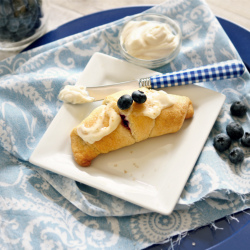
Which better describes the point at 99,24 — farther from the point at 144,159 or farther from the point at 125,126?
the point at 144,159

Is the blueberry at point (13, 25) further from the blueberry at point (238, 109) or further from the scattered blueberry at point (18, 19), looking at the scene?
the blueberry at point (238, 109)

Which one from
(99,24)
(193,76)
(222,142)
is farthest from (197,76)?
(99,24)

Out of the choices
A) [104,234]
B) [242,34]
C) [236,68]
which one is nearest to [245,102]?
[236,68]

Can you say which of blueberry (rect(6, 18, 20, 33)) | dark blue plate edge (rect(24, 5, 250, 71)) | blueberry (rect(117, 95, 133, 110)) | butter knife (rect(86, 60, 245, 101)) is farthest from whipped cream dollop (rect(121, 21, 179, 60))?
blueberry (rect(6, 18, 20, 33))

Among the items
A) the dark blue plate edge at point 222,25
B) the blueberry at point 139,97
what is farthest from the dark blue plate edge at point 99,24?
the blueberry at point 139,97

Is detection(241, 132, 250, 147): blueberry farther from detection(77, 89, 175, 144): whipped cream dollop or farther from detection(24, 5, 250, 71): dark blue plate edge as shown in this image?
detection(24, 5, 250, 71): dark blue plate edge

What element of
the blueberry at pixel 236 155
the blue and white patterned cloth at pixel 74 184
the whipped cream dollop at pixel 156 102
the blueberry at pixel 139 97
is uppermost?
the blueberry at pixel 139 97
